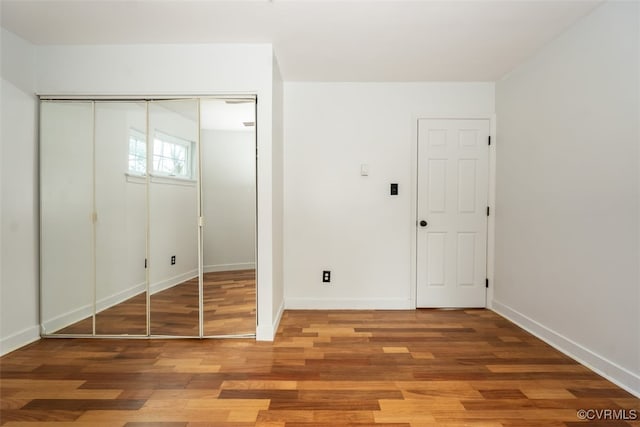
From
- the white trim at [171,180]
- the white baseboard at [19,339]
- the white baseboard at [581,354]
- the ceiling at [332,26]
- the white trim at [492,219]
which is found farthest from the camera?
the white trim at [492,219]

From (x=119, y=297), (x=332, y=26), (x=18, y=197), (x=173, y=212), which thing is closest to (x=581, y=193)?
(x=332, y=26)

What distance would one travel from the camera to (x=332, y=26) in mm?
2350

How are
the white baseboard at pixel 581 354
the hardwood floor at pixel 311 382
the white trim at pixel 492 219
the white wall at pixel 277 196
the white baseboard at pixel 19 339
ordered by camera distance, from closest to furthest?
1. the hardwood floor at pixel 311 382
2. the white baseboard at pixel 581 354
3. the white baseboard at pixel 19 339
4. the white wall at pixel 277 196
5. the white trim at pixel 492 219

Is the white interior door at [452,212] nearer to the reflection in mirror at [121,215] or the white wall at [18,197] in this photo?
the reflection in mirror at [121,215]

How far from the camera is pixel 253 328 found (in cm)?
274

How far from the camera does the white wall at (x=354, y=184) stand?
3434 mm

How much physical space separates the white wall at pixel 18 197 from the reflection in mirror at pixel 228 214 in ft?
4.81

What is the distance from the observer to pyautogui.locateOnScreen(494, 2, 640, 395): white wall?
195 centimetres

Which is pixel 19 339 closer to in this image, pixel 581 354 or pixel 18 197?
pixel 18 197

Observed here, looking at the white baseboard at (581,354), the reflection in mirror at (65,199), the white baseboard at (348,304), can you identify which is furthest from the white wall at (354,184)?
the reflection in mirror at (65,199)

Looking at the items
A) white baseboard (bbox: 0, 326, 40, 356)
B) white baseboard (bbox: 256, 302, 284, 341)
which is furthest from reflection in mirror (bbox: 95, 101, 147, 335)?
white baseboard (bbox: 256, 302, 284, 341)

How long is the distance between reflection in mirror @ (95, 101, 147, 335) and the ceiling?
641 mm

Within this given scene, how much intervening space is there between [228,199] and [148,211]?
0.71m

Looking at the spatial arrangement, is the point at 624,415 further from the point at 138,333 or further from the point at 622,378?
the point at 138,333
